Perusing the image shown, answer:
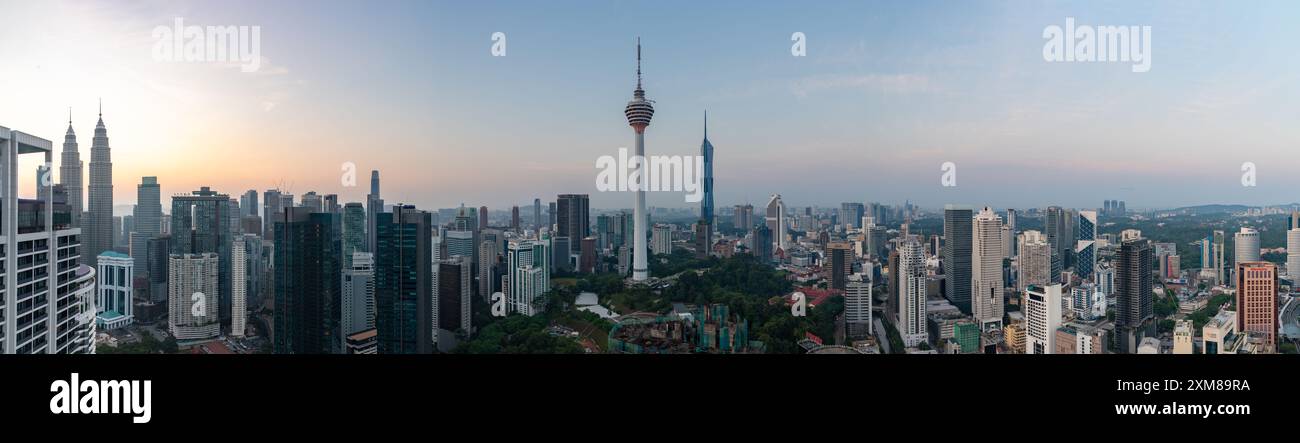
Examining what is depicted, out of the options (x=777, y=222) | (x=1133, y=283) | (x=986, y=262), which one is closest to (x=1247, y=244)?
(x=1133, y=283)

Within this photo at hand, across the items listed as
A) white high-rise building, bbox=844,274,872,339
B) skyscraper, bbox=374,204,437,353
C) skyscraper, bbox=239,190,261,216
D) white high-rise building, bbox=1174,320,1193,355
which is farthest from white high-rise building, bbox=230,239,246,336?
white high-rise building, bbox=1174,320,1193,355

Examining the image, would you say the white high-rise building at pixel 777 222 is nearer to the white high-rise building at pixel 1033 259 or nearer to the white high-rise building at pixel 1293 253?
the white high-rise building at pixel 1033 259

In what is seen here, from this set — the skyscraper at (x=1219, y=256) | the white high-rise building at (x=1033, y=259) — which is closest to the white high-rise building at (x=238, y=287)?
the white high-rise building at (x=1033, y=259)
